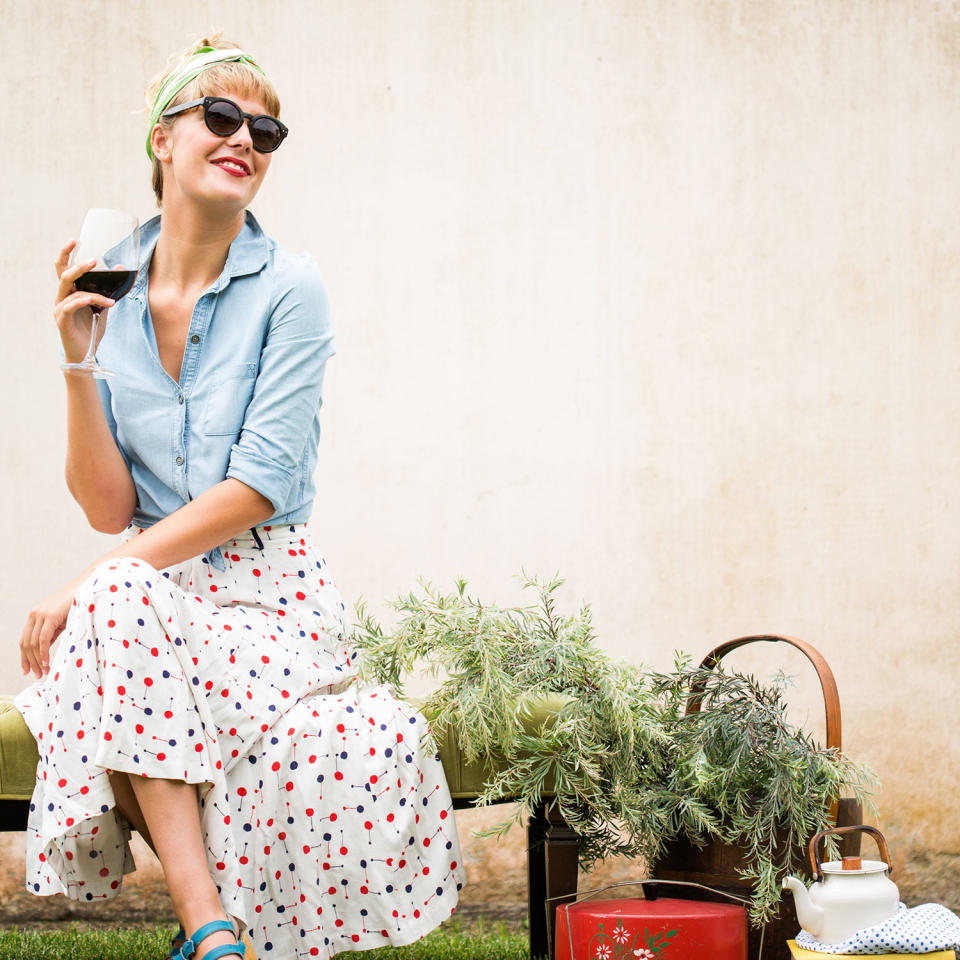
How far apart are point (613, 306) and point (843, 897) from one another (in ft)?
6.99

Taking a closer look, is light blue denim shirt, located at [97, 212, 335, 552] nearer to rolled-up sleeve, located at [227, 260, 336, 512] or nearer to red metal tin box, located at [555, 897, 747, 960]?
rolled-up sleeve, located at [227, 260, 336, 512]

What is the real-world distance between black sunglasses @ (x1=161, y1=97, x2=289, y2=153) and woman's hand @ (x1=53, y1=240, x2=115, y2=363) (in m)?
0.39

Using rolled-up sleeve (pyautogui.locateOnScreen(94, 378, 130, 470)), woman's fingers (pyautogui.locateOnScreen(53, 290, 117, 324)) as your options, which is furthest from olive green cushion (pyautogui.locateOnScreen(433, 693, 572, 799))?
woman's fingers (pyautogui.locateOnScreen(53, 290, 117, 324))

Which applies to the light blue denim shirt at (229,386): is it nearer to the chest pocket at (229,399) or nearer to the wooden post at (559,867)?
the chest pocket at (229,399)

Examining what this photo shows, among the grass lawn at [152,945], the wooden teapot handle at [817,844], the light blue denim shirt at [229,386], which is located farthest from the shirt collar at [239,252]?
the grass lawn at [152,945]

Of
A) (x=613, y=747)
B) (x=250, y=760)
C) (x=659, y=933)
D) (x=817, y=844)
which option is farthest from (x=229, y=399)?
(x=817, y=844)

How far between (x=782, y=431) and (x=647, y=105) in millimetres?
1141

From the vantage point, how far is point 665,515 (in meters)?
3.42

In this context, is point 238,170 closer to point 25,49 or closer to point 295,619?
point 295,619

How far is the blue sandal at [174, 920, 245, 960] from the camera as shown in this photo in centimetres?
156

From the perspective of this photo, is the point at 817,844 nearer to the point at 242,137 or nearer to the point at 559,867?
the point at 559,867

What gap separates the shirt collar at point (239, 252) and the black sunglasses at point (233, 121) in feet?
0.54

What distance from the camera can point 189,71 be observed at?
6.88ft

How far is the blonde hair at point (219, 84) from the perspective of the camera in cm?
Result: 208
